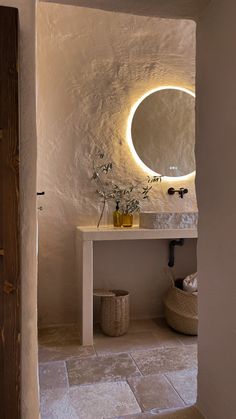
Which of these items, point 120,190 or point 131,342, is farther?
point 120,190

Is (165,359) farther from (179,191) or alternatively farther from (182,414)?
(179,191)

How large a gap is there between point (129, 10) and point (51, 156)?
4.68ft

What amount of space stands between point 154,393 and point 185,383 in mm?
202

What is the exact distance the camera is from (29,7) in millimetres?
1177

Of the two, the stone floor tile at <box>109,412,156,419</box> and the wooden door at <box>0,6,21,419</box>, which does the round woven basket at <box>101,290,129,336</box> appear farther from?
the wooden door at <box>0,6,21,419</box>

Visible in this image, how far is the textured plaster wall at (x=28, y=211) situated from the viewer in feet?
3.91

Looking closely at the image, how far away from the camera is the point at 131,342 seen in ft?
7.72

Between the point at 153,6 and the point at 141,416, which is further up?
the point at 153,6

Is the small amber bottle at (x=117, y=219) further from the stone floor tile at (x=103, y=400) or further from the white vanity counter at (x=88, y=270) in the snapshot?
the stone floor tile at (x=103, y=400)

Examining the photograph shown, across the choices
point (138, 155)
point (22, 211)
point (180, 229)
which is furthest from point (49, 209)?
point (22, 211)

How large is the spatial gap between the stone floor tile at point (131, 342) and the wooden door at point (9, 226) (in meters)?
1.16

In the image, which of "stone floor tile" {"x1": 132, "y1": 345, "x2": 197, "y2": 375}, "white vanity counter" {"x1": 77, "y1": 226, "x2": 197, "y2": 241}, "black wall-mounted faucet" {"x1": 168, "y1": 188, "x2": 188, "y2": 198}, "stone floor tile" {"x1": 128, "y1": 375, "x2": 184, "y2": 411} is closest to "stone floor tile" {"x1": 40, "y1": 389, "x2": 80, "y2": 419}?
"stone floor tile" {"x1": 128, "y1": 375, "x2": 184, "y2": 411}

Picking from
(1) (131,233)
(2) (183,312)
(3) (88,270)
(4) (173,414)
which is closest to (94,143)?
(1) (131,233)

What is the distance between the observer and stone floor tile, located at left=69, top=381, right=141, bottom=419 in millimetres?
1523
